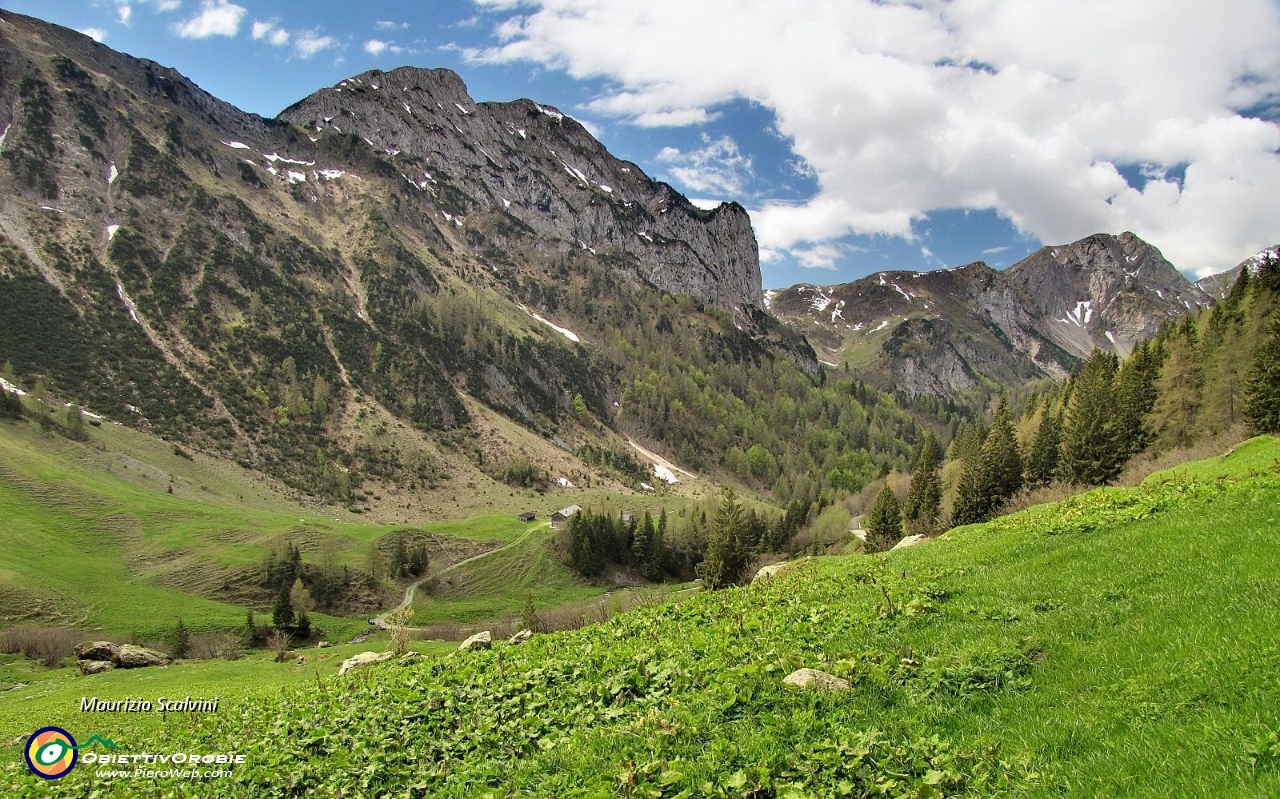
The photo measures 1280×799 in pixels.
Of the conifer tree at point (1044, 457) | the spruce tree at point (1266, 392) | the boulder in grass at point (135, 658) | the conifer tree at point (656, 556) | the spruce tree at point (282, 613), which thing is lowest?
the conifer tree at point (656, 556)

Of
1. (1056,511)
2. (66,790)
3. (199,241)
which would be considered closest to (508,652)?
(66,790)

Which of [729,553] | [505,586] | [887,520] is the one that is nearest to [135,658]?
[729,553]

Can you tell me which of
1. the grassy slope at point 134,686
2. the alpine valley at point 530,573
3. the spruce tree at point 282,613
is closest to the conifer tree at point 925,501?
the alpine valley at point 530,573

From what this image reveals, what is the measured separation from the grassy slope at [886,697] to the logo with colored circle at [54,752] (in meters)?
0.68

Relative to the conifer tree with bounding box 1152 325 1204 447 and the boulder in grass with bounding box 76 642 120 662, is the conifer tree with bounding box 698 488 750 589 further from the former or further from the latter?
the boulder in grass with bounding box 76 642 120 662

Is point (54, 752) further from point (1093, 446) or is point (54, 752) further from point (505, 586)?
point (505, 586)

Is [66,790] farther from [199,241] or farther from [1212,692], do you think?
[199,241]

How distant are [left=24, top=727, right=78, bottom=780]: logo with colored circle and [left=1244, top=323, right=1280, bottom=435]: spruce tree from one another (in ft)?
239

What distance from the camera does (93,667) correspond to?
162 ft

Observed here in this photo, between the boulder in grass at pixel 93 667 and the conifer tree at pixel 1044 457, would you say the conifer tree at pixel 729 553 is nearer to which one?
the conifer tree at pixel 1044 457

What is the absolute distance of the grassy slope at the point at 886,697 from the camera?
7453 mm

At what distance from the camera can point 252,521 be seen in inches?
4252

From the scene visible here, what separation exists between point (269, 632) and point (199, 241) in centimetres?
16402

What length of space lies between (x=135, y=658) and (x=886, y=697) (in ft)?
221
